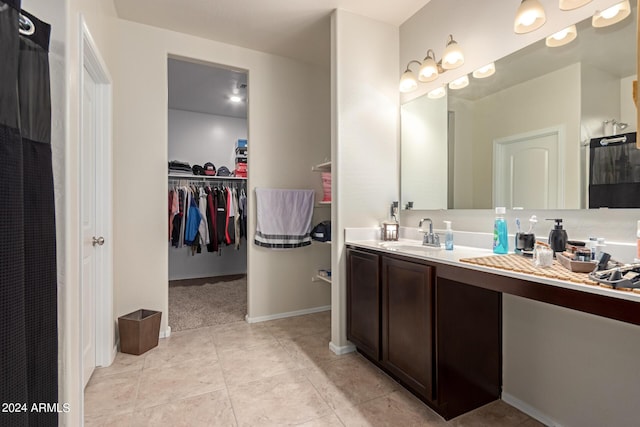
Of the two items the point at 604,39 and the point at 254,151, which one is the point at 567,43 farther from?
the point at 254,151

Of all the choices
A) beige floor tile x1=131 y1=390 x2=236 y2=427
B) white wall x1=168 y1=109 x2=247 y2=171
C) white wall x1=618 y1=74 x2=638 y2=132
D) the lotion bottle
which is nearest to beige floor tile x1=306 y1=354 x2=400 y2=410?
beige floor tile x1=131 y1=390 x2=236 y2=427

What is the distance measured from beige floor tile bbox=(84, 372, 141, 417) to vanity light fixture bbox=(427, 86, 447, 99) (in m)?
2.85

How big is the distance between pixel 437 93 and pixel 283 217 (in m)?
1.79

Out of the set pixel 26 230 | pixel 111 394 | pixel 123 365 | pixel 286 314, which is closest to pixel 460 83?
pixel 26 230

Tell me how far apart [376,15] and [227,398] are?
2979mm

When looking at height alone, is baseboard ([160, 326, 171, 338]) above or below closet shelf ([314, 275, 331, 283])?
below

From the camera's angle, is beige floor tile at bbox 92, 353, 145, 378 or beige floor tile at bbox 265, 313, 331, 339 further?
beige floor tile at bbox 265, 313, 331, 339

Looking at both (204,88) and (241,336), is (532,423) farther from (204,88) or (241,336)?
(204,88)

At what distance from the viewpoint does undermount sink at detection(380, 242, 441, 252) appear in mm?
2068

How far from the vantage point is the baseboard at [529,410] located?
1.56 metres

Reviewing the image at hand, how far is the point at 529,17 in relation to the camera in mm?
1575

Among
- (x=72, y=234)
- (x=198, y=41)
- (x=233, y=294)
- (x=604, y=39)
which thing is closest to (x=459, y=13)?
(x=604, y=39)

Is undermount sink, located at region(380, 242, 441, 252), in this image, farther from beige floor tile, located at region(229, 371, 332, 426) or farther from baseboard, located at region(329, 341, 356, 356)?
beige floor tile, located at region(229, 371, 332, 426)

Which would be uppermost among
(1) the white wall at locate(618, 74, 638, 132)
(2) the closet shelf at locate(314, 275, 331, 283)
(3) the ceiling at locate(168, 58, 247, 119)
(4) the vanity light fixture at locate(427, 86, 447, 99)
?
(3) the ceiling at locate(168, 58, 247, 119)
